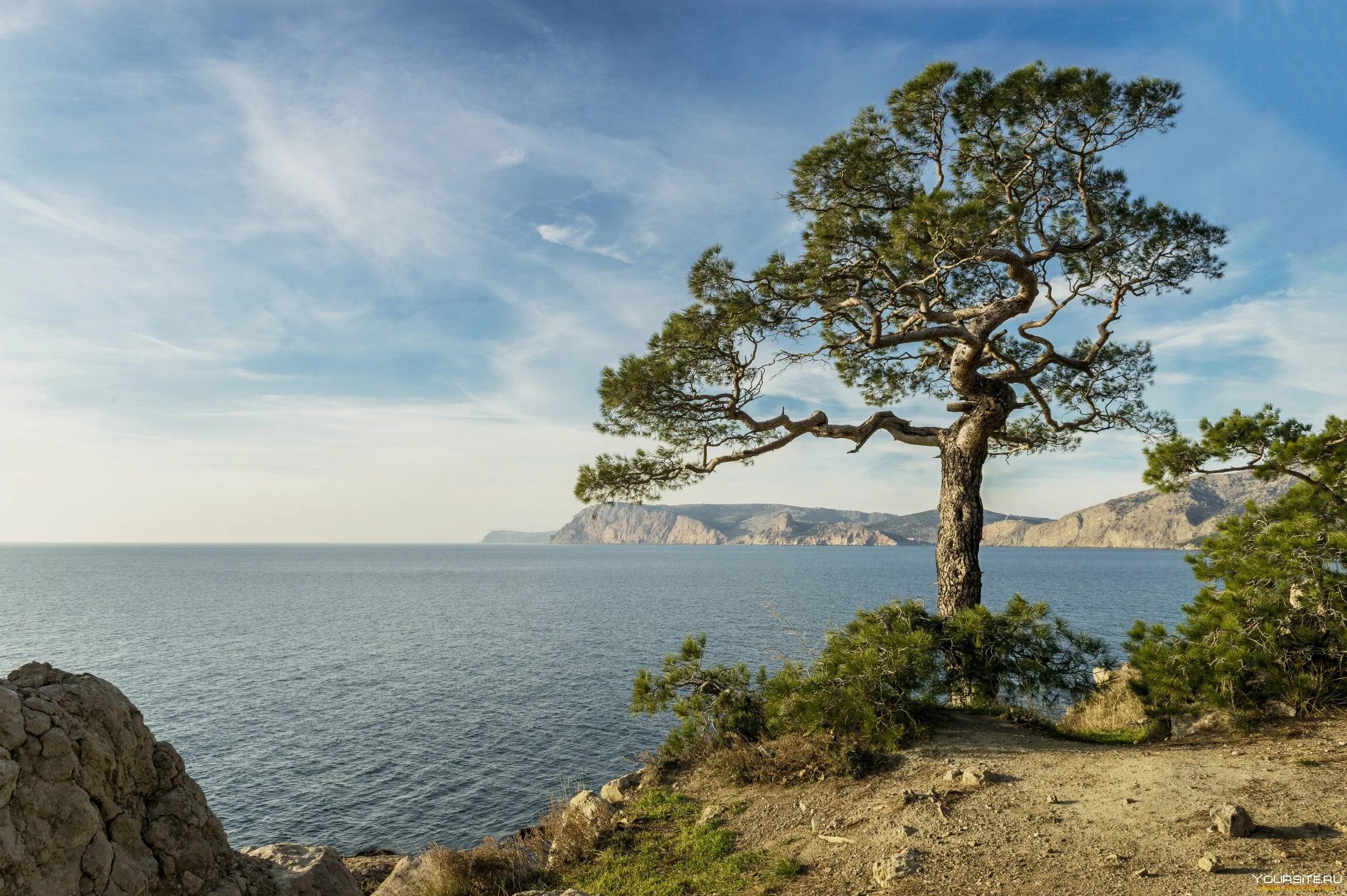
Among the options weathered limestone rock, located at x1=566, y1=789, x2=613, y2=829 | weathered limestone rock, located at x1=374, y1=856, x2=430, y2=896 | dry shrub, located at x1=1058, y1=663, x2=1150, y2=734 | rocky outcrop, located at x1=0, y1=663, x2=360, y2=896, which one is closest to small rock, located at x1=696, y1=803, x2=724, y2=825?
weathered limestone rock, located at x1=566, y1=789, x2=613, y2=829

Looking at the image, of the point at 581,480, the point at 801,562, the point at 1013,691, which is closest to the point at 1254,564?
the point at 1013,691

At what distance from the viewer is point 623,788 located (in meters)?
10.4

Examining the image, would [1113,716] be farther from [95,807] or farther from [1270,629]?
[95,807]

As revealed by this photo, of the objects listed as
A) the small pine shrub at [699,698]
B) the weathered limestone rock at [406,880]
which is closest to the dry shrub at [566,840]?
the weathered limestone rock at [406,880]

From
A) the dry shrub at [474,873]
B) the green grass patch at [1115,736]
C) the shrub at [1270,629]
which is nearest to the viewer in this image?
the dry shrub at [474,873]

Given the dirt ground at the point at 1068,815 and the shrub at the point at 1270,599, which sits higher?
the shrub at the point at 1270,599

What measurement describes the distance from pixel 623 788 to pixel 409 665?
2606 centimetres

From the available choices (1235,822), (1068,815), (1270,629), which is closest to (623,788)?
(1068,815)

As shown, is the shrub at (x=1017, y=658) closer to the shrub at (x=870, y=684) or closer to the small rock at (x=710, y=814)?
the shrub at (x=870, y=684)

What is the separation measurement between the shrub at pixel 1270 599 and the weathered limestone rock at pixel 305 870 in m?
10.2

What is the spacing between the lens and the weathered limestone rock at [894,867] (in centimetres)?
607

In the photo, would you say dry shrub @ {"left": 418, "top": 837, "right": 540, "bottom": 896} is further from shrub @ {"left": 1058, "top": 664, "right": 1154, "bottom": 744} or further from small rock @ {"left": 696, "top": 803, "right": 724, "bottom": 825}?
shrub @ {"left": 1058, "top": 664, "right": 1154, "bottom": 744}

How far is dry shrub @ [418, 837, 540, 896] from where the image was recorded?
7.67 meters

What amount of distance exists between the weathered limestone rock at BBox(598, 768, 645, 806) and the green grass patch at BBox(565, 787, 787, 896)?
0.89 m
